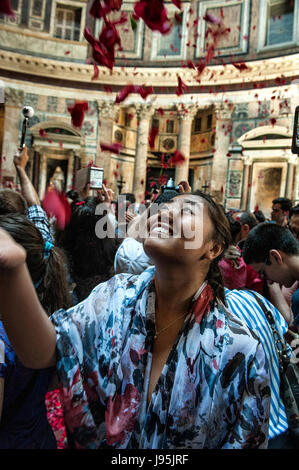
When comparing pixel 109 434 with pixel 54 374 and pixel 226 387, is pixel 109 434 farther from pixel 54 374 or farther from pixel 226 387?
pixel 226 387

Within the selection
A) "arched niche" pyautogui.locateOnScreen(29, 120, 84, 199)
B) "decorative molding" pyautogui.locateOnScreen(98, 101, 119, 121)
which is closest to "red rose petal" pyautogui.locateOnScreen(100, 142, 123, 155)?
"arched niche" pyautogui.locateOnScreen(29, 120, 84, 199)

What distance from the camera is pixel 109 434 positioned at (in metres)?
1.33

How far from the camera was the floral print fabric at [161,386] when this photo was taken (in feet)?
4.38

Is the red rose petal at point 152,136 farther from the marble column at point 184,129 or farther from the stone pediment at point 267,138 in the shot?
the stone pediment at point 267,138

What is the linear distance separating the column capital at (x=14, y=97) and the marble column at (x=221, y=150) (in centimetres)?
911

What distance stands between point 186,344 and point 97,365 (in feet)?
1.13

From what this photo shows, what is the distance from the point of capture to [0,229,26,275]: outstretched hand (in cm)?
103

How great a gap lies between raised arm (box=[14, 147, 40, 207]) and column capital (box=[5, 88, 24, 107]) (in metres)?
16.3

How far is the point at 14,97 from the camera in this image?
17.5 meters

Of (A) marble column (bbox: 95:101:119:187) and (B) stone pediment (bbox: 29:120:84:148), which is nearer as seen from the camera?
(B) stone pediment (bbox: 29:120:84:148)

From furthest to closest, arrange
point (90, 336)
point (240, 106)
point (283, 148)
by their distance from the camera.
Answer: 1. point (240, 106)
2. point (283, 148)
3. point (90, 336)

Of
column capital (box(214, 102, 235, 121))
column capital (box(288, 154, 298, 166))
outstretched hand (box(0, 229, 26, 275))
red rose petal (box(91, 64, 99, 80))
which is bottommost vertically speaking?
outstretched hand (box(0, 229, 26, 275))

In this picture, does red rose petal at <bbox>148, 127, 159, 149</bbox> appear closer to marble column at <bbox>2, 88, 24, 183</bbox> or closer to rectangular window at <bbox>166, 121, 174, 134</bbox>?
rectangular window at <bbox>166, 121, 174, 134</bbox>
